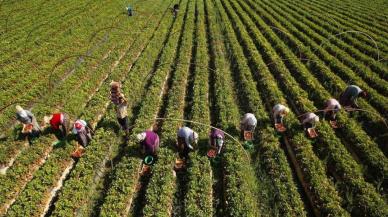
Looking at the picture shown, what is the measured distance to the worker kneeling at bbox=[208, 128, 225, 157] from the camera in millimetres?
9266

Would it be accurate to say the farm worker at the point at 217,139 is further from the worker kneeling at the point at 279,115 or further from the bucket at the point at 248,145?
the worker kneeling at the point at 279,115

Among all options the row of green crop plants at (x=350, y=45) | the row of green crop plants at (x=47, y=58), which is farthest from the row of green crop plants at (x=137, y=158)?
the row of green crop plants at (x=350, y=45)

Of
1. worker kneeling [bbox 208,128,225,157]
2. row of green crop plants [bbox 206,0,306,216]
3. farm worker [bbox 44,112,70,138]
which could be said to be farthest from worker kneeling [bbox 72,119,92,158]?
row of green crop plants [bbox 206,0,306,216]

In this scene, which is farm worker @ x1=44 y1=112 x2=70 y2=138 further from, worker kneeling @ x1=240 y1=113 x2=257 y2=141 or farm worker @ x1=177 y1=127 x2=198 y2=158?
worker kneeling @ x1=240 y1=113 x2=257 y2=141

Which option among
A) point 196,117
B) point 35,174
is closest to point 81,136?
point 35,174

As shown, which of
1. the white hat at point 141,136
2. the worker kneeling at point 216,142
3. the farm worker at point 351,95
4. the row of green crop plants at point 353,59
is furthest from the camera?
the row of green crop plants at point 353,59

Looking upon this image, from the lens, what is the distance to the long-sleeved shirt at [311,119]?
10361 mm

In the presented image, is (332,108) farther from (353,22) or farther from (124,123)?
(353,22)

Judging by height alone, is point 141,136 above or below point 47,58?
above

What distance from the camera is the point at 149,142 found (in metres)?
9.20

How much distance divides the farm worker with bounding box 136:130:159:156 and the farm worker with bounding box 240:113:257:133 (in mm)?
3055

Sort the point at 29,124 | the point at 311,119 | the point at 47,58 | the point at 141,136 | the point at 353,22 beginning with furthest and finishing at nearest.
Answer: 1. the point at 353,22
2. the point at 47,58
3. the point at 311,119
4. the point at 29,124
5. the point at 141,136

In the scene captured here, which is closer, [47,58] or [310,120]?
[310,120]

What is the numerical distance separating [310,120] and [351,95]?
8.11 feet
